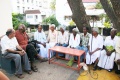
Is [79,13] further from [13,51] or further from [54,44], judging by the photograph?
[13,51]

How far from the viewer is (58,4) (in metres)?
18.8

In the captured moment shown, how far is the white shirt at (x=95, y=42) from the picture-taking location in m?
4.38

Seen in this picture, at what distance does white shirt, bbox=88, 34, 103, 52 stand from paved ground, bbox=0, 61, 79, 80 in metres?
1.05

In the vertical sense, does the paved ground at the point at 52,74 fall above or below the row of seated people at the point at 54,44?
below

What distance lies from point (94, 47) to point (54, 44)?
1.50 metres

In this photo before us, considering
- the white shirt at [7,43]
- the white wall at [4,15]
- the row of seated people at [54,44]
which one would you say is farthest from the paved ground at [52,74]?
the white wall at [4,15]

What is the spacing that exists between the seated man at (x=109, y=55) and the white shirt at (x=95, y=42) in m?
0.20

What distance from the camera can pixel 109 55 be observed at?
13.1 ft

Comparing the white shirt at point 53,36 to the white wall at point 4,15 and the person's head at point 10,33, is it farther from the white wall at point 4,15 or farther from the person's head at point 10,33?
the person's head at point 10,33

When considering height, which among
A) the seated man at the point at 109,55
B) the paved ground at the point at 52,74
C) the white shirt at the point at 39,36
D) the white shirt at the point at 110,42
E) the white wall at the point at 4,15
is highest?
the white wall at the point at 4,15

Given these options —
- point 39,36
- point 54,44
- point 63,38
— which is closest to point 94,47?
point 63,38

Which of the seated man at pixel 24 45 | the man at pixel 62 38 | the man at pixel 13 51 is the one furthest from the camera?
the man at pixel 62 38

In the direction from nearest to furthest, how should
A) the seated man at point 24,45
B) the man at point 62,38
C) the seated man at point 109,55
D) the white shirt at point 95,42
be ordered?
the seated man at point 109,55
the seated man at point 24,45
the white shirt at point 95,42
the man at point 62,38

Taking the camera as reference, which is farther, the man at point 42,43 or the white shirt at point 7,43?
the man at point 42,43
